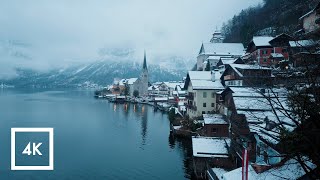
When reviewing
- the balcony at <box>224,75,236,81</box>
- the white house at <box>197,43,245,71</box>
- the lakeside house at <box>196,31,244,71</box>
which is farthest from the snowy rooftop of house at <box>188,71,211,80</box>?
the white house at <box>197,43,245,71</box>

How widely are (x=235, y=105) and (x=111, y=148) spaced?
14.3 m

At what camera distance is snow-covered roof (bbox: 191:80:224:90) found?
35.3 metres

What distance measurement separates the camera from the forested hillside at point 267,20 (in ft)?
184

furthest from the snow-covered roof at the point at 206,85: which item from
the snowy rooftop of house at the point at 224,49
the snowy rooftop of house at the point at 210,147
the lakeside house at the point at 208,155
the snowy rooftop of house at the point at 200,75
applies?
the snowy rooftop of house at the point at 224,49

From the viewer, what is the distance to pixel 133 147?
31062 mm

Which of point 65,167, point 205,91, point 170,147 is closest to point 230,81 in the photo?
point 205,91

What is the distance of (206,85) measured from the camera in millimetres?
35656

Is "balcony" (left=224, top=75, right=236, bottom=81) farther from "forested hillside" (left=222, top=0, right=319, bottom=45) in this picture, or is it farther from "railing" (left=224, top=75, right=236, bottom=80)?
"forested hillside" (left=222, top=0, right=319, bottom=45)

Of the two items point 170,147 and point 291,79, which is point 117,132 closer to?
point 170,147

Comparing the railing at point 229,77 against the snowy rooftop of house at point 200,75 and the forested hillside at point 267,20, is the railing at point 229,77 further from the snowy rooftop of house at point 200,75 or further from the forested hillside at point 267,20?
the forested hillside at point 267,20

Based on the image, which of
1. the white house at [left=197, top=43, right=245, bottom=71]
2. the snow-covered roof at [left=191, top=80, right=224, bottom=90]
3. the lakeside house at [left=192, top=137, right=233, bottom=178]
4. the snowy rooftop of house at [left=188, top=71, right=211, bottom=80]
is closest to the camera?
the lakeside house at [left=192, top=137, right=233, bottom=178]

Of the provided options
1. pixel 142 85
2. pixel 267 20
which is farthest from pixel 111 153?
pixel 142 85

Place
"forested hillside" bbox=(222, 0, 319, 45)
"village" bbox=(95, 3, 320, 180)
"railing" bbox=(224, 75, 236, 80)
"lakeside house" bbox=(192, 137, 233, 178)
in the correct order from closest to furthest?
"village" bbox=(95, 3, 320, 180)
"lakeside house" bbox=(192, 137, 233, 178)
"railing" bbox=(224, 75, 236, 80)
"forested hillside" bbox=(222, 0, 319, 45)

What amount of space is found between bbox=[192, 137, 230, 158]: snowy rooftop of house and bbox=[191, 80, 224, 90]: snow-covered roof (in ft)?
41.6
